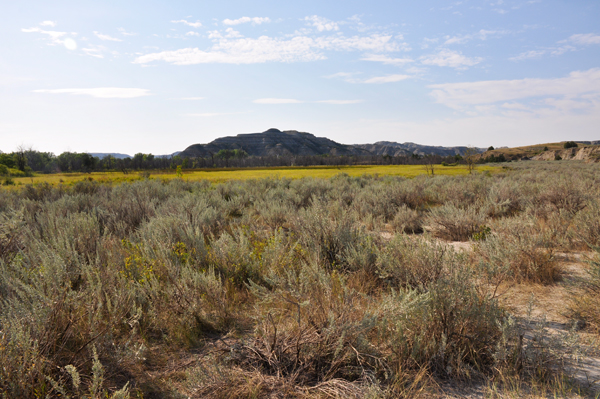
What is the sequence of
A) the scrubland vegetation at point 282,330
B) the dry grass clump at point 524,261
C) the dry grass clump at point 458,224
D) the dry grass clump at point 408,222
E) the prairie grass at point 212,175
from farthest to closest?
the prairie grass at point 212,175 < the dry grass clump at point 408,222 < the dry grass clump at point 458,224 < the dry grass clump at point 524,261 < the scrubland vegetation at point 282,330

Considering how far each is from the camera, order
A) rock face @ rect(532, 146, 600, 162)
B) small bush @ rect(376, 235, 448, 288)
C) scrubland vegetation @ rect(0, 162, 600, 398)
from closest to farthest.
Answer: scrubland vegetation @ rect(0, 162, 600, 398) < small bush @ rect(376, 235, 448, 288) < rock face @ rect(532, 146, 600, 162)

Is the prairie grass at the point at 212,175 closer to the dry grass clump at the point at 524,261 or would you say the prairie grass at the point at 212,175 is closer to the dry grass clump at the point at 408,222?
the dry grass clump at the point at 408,222

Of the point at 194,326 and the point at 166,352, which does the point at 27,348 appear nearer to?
the point at 166,352

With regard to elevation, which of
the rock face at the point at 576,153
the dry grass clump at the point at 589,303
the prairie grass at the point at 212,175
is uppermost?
the rock face at the point at 576,153

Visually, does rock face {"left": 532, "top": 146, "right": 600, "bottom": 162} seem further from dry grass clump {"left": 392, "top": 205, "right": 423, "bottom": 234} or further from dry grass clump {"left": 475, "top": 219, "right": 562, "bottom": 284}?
dry grass clump {"left": 475, "top": 219, "right": 562, "bottom": 284}

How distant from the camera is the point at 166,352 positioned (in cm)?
283

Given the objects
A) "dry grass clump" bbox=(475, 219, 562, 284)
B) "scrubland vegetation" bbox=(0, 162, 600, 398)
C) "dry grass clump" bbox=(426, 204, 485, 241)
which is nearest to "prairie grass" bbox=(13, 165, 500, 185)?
"dry grass clump" bbox=(426, 204, 485, 241)

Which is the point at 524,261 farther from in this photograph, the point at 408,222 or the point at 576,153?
the point at 576,153

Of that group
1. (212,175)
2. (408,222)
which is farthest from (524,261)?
(212,175)

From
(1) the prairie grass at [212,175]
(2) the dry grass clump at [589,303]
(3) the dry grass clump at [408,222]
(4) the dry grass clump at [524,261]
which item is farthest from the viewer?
(1) the prairie grass at [212,175]

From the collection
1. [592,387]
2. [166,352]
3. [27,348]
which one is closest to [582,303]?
[592,387]

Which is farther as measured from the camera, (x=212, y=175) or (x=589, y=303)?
(x=212, y=175)

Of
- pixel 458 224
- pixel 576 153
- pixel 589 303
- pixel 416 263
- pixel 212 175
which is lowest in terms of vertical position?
pixel 589 303

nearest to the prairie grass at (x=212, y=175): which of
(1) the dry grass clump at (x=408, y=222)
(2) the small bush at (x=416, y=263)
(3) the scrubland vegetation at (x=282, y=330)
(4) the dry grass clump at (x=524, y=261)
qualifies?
(1) the dry grass clump at (x=408, y=222)
